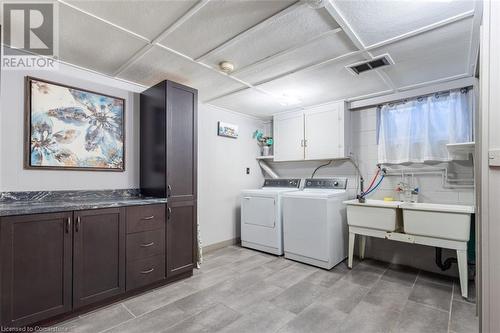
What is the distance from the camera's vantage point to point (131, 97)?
9.32 feet

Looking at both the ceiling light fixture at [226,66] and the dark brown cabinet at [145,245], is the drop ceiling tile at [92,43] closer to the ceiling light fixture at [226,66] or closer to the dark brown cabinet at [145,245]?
the ceiling light fixture at [226,66]

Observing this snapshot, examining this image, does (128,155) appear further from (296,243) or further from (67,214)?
(296,243)

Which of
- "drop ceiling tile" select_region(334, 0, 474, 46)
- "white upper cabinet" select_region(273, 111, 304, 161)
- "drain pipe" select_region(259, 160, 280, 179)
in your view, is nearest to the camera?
"drop ceiling tile" select_region(334, 0, 474, 46)

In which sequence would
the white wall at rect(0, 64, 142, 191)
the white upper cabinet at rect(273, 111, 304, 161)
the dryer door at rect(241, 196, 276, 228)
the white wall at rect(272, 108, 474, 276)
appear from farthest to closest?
1. the white upper cabinet at rect(273, 111, 304, 161)
2. the dryer door at rect(241, 196, 276, 228)
3. the white wall at rect(272, 108, 474, 276)
4. the white wall at rect(0, 64, 142, 191)

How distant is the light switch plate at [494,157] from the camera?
1.13 meters

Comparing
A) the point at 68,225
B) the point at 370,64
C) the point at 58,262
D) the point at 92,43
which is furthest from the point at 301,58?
the point at 58,262

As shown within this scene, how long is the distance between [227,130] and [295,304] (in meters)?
2.63

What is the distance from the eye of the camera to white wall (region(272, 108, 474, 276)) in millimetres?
2744

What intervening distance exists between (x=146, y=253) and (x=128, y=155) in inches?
44.8

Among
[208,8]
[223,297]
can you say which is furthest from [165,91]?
[223,297]

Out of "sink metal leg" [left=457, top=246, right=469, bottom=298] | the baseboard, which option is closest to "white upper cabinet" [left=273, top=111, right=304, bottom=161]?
the baseboard

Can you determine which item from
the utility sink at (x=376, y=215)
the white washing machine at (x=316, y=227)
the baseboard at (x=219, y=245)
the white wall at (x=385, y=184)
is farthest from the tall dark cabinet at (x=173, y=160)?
the white wall at (x=385, y=184)

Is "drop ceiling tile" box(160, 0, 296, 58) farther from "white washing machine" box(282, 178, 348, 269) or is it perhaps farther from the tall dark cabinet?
"white washing machine" box(282, 178, 348, 269)

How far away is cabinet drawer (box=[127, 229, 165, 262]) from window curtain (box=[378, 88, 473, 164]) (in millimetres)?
2897
